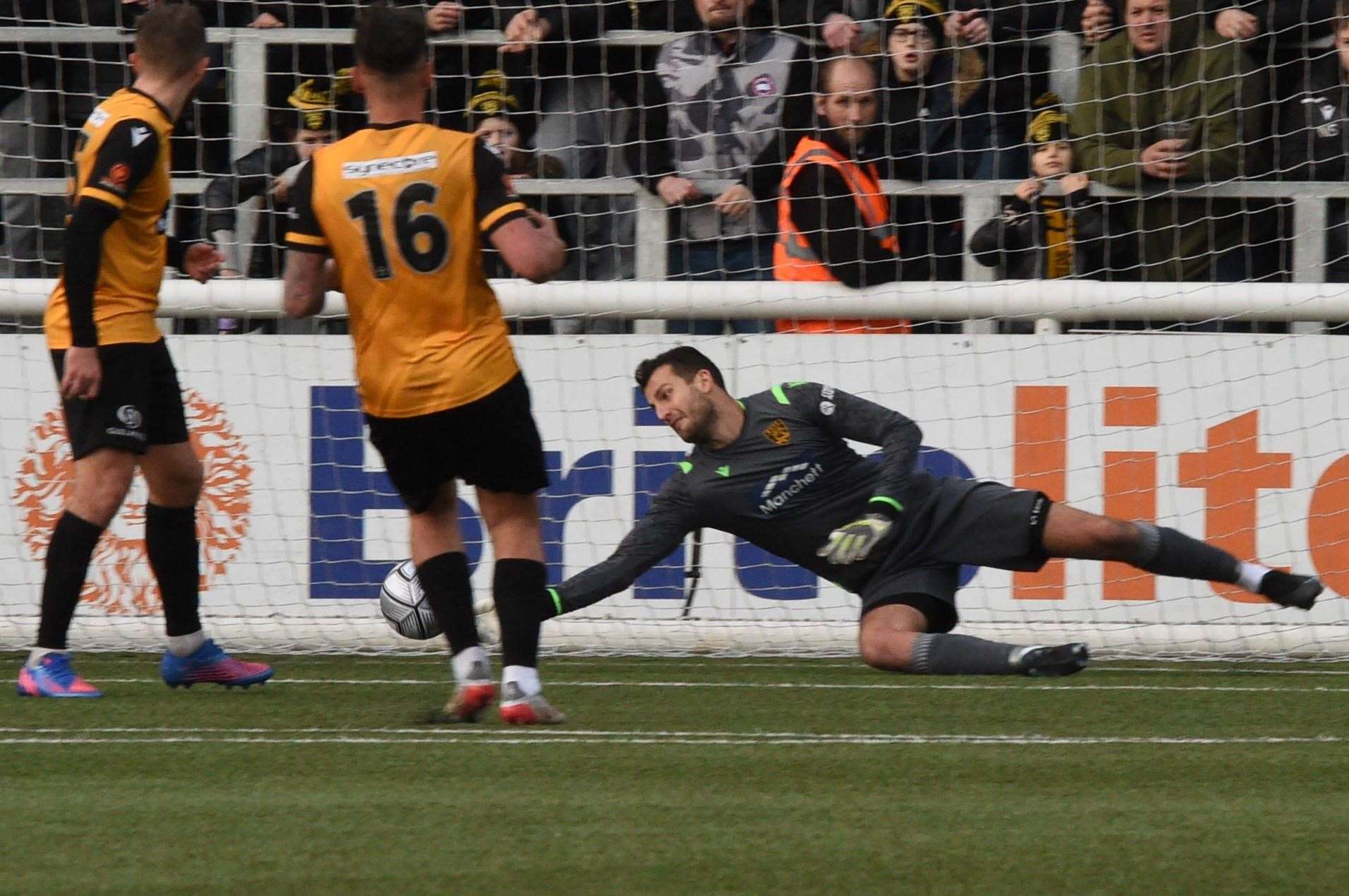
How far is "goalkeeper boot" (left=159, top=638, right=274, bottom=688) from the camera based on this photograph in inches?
225

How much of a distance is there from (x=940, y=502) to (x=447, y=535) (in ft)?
5.64

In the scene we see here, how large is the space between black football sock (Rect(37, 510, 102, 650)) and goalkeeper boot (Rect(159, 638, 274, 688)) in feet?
1.22

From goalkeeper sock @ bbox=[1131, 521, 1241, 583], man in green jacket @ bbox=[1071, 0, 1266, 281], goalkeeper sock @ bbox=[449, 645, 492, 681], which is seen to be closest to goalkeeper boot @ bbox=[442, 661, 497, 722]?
goalkeeper sock @ bbox=[449, 645, 492, 681]

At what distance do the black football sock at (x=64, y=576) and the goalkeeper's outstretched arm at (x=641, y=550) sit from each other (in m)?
1.28

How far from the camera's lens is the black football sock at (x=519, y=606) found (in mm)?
4754

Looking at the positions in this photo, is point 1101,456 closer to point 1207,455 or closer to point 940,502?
point 1207,455

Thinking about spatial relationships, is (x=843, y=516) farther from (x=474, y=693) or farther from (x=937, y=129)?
(x=937, y=129)

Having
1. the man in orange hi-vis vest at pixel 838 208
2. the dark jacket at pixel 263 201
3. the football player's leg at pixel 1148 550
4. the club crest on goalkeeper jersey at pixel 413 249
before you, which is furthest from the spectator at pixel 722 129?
the club crest on goalkeeper jersey at pixel 413 249

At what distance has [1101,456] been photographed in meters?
7.12

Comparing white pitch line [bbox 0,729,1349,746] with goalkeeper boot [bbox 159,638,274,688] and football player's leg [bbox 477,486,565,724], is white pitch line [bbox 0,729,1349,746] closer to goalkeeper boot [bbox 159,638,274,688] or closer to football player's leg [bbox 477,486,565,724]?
football player's leg [bbox 477,486,565,724]

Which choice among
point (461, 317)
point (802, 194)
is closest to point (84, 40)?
point (802, 194)

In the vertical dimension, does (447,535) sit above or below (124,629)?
above

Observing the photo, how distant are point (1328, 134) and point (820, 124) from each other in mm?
1903

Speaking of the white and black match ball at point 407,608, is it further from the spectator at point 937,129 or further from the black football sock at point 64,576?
the spectator at point 937,129
